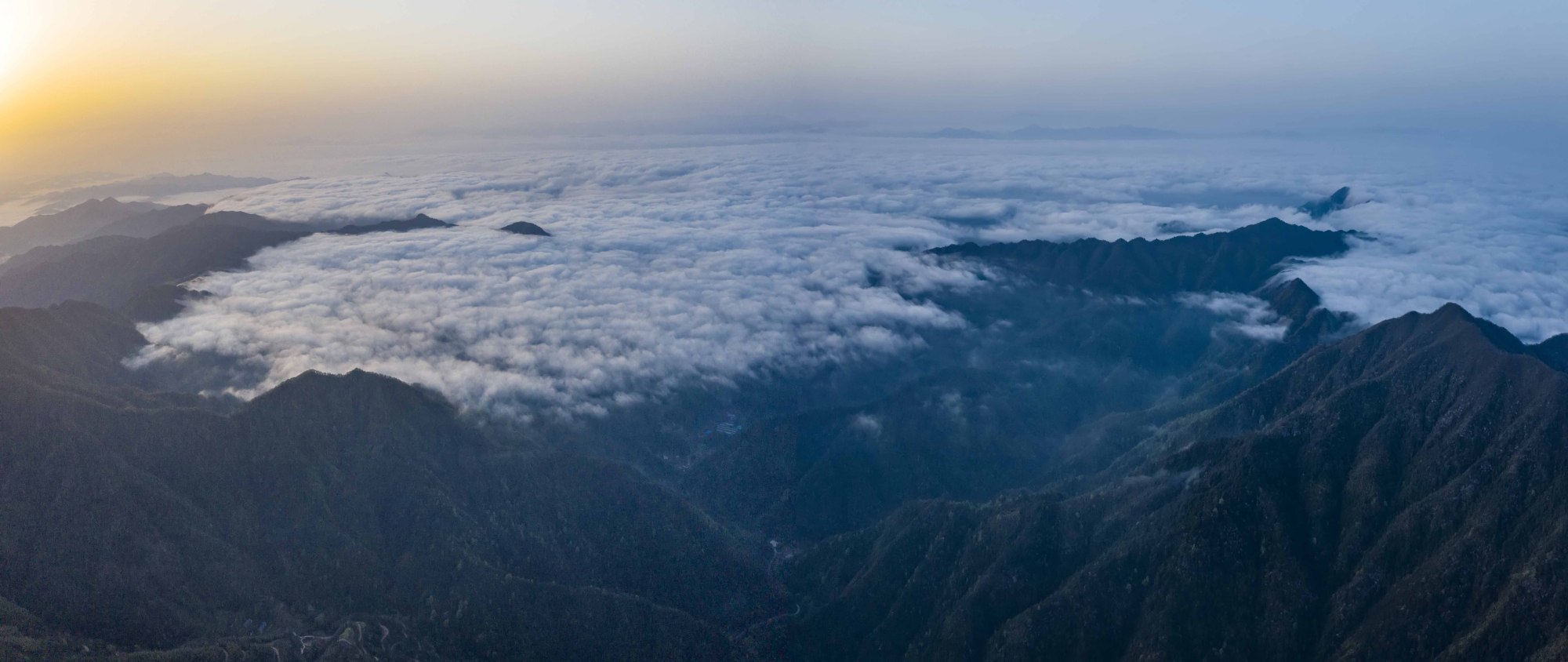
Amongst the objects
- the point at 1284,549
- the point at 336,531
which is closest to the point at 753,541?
the point at 336,531

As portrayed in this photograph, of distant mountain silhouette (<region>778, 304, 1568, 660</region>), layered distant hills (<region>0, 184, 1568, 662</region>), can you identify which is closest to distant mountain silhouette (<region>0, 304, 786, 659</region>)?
layered distant hills (<region>0, 184, 1568, 662</region>)

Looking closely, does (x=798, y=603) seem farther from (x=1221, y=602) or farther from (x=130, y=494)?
(x=130, y=494)

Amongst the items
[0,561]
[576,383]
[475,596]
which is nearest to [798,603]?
[475,596]

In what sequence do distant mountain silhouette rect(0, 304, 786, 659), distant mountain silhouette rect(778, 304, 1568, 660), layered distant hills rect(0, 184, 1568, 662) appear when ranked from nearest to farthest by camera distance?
distant mountain silhouette rect(778, 304, 1568, 660) < layered distant hills rect(0, 184, 1568, 662) < distant mountain silhouette rect(0, 304, 786, 659)

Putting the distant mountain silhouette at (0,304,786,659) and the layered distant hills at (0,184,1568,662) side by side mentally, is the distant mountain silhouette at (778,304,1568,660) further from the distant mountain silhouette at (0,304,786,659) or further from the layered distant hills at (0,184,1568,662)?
the distant mountain silhouette at (0,304,786,659)

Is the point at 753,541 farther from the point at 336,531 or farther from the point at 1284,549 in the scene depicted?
the point at 1284,549

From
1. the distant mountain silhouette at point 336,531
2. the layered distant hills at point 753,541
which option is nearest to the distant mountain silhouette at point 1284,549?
the layered distant hills at point 753,541

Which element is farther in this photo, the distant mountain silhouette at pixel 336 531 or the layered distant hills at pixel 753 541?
the distant mountain silhouette at pixel 336 531

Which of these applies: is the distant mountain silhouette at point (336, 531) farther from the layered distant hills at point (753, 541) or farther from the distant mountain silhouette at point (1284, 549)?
the distant mountain silhouette at point (1284, 549)

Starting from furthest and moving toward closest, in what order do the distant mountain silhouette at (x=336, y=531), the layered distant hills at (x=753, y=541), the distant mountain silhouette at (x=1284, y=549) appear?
the distant mountain silhouette at (x=336, y=531), the layered distant hills at (x=753, y=541), the distant mountain silhouette at (x=1284, y=549)

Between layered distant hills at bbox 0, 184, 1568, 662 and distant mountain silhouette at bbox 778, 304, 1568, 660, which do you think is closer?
distant mountain silhouette at bbox 778, 304, 1568, 660

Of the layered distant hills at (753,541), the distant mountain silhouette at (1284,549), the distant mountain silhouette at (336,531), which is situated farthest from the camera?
the distant mountain silhouette at (336,531)
